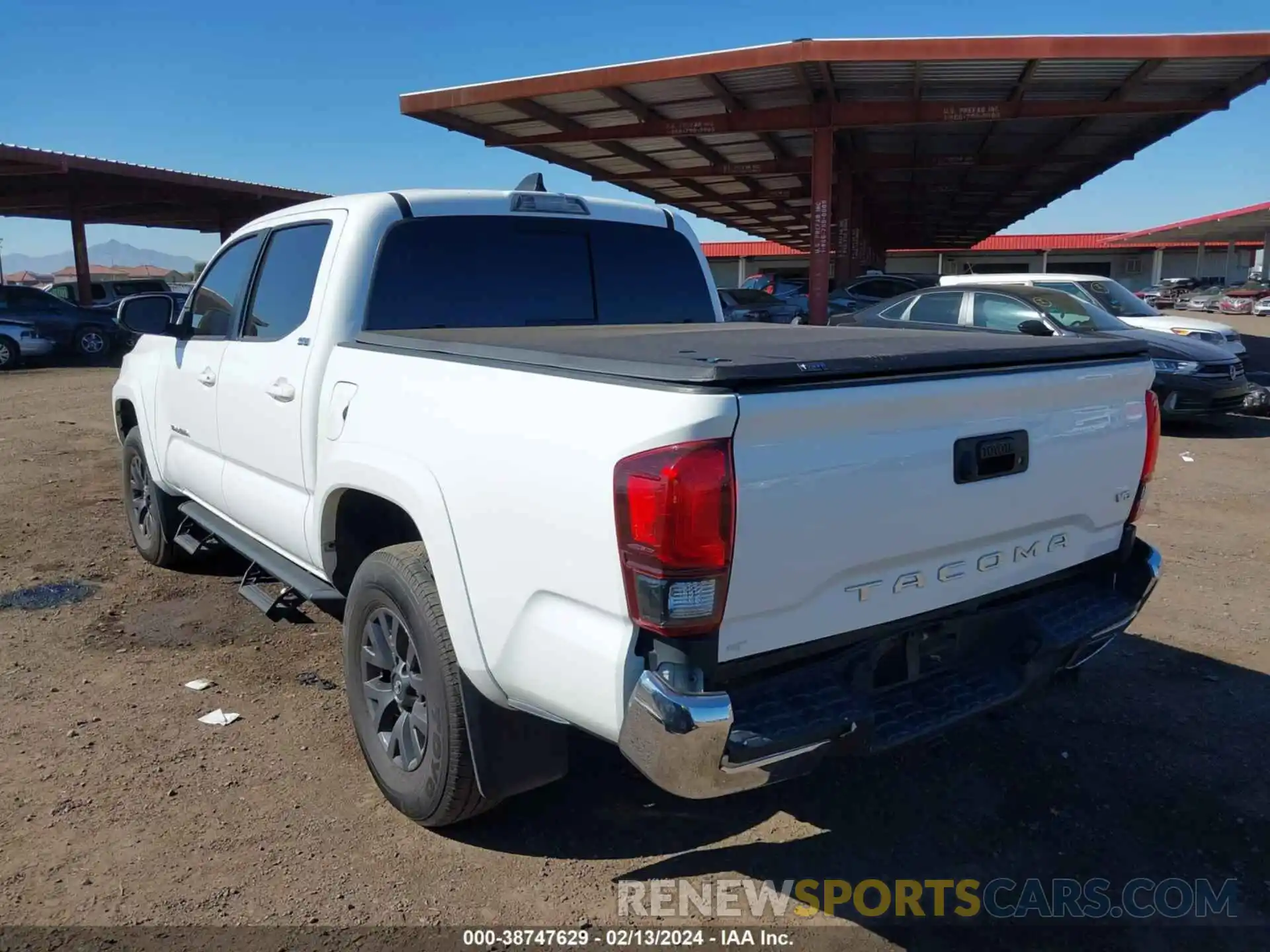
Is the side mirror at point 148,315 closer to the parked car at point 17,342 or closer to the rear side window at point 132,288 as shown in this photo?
the parked car at point 17,342

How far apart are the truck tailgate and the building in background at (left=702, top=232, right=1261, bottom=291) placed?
5435 cm

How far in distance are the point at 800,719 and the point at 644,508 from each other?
2.25 ft

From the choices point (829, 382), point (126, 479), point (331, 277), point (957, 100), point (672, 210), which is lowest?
point (126, 479)

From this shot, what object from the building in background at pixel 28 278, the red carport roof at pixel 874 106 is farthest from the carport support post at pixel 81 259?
the building in background at pixel 28 278

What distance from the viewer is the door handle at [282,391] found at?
358 cm

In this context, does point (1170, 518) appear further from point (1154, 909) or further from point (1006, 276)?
point (1006, 276)

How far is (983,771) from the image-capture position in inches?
140

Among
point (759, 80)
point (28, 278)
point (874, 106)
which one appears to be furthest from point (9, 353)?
point (28, 278)

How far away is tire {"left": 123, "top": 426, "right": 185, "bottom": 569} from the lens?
5594mm

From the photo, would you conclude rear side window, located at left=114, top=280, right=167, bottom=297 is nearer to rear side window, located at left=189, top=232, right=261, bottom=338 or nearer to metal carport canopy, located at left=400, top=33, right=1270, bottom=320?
metal carport canopy, located at left=400, top=33, right=1270, bottom=320

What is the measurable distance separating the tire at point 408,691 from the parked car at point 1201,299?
52727mm

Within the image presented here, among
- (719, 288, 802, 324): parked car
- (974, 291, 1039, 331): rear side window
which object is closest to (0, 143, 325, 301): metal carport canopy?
(719, 288, 802, 324): parked car

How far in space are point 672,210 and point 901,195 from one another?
94.4 feet

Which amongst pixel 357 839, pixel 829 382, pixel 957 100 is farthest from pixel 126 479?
pixel 957 100
